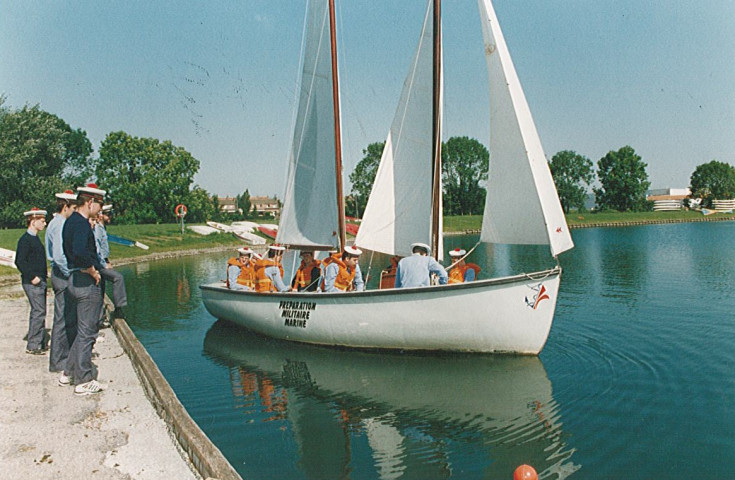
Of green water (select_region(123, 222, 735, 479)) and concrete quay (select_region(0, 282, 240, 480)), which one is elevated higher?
concrete quay (select_region(0, 282, 240, 480))

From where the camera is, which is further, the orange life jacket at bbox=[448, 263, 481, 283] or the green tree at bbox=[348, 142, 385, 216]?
the green tree at bbox=[348, 142, 385, 216]

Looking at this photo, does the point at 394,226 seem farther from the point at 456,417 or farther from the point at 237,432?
the point at 237,432

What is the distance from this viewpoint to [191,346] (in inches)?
540

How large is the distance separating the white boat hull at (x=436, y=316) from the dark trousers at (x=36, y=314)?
15.6 ft

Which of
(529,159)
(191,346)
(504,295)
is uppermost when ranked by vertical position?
(529,159)

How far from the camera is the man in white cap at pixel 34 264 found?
9.00 metres

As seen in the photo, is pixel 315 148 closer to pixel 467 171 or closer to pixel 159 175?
pixel 159 175

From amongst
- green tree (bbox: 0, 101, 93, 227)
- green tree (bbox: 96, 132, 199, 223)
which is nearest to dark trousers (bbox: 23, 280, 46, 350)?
green tree (bbox: 0, 101, 93, 227)

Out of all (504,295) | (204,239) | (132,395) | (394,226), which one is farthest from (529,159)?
(204,239)

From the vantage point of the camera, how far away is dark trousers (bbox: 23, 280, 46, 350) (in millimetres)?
9211

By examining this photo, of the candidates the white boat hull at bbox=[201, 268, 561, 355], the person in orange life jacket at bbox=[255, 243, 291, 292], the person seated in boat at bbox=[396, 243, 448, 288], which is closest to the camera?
the white boat hull at bbox=[201, 268, 561, 355]

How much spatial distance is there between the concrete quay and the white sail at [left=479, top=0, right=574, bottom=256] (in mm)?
6979

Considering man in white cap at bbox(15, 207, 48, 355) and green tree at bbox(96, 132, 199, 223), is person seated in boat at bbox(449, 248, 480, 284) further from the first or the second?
green tree at bbox(96, 132, 199, 223)

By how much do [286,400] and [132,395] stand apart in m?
2.74
